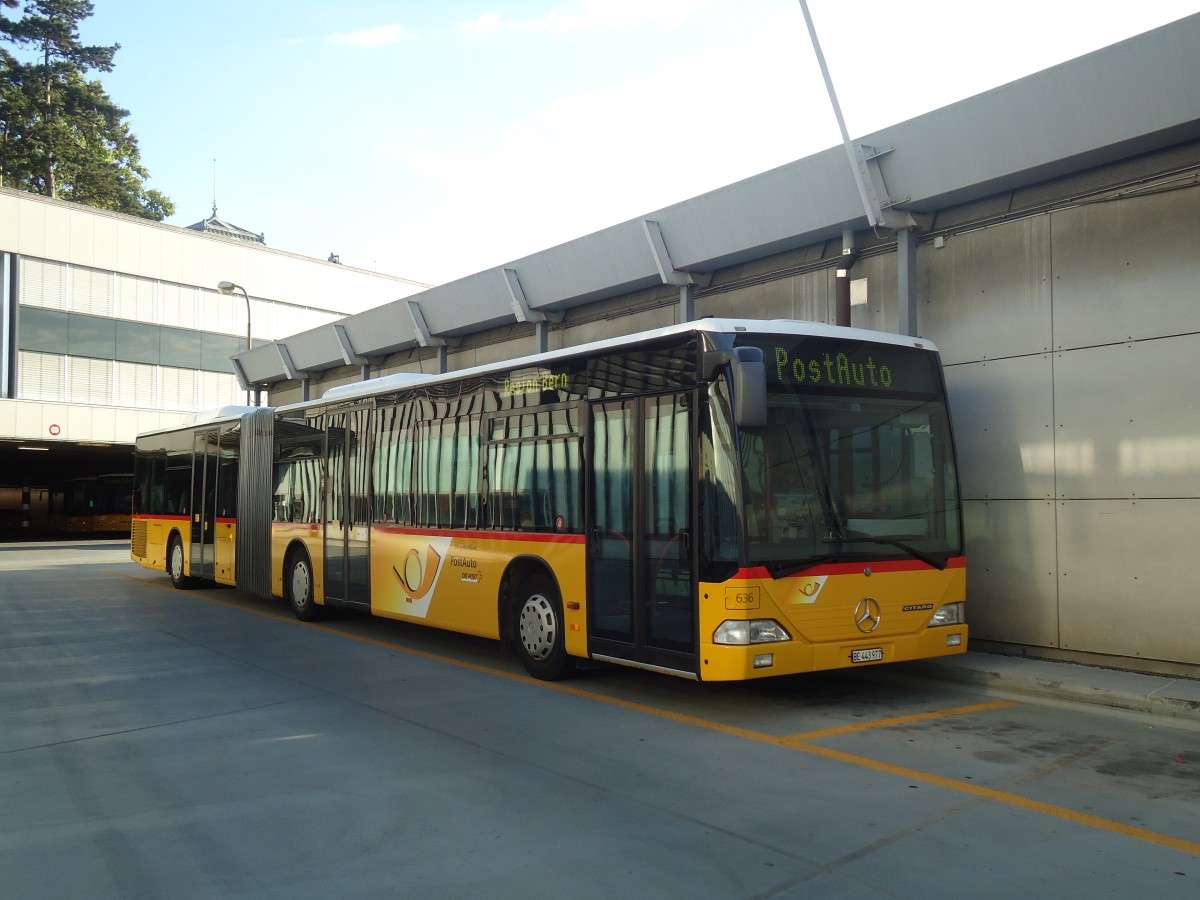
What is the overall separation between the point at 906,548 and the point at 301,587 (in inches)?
375

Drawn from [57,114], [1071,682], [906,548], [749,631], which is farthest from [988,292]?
[57,114]

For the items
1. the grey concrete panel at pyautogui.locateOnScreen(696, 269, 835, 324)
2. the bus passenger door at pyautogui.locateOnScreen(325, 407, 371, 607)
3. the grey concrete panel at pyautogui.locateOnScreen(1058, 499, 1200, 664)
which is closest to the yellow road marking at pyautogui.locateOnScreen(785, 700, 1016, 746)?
the grey concrete panel at pyautogui.locateOnScreen(1058, 499, 1200, 664)

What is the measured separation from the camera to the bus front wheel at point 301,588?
47.9ft

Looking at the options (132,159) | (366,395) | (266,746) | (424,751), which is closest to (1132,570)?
(424,751)

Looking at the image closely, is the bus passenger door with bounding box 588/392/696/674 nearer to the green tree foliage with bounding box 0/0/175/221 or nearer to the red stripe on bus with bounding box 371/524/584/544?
the red stripe on bus with bounding box 371/524/584/544

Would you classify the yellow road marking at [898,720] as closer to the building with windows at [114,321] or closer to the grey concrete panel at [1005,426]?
the grey concrete panel at [1005,426]

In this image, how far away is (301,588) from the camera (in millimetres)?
14883

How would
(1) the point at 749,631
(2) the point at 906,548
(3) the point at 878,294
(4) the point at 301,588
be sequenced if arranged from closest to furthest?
(1) the point at 749,631 < (2) the point at 906,548 < (3) the point at 878,294 < (4) the point at 301,588

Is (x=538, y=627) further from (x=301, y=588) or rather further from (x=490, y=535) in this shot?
(x=301, y=588)

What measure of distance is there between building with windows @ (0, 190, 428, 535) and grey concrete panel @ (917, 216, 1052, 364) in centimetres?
2540

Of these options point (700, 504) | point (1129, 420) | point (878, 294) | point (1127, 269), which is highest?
point (878, 294)

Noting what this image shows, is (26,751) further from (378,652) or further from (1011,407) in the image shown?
(1011,407)

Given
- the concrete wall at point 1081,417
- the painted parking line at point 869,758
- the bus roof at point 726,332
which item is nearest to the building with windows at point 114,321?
the bus roof at point 726,332

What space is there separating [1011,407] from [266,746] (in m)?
8.15
